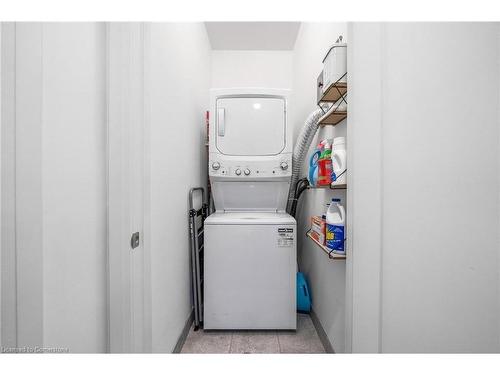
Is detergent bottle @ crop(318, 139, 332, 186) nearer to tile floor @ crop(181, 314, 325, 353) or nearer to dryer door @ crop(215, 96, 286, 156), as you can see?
dryer door @ crop(215, 96, 286, 156)

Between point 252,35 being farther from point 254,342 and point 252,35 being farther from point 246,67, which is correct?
point 254,342

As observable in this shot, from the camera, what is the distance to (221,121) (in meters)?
1.92

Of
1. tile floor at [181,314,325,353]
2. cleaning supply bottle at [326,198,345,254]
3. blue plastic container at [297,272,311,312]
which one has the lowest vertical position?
tile floor at [181,314,325,353]

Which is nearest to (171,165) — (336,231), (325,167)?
(325,167)

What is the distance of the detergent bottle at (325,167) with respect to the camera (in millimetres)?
1212

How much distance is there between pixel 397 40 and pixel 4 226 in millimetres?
1422

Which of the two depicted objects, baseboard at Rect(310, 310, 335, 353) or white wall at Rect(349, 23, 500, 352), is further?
baseboard at Rect(310, 310, 335, 353)

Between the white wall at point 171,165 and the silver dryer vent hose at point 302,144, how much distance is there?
2.93 feet

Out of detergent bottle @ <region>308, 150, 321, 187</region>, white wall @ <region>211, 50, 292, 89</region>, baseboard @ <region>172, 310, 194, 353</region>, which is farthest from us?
white wall @ <region>211, 50, 292, 89</region>

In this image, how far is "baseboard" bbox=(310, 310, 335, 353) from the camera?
1.49m

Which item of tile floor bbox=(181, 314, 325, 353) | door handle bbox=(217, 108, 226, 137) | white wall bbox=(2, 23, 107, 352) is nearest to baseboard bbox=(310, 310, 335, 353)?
tile floor bbox=(181, 314, 325, 353)

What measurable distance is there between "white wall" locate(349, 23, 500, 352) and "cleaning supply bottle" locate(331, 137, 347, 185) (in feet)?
0.66
